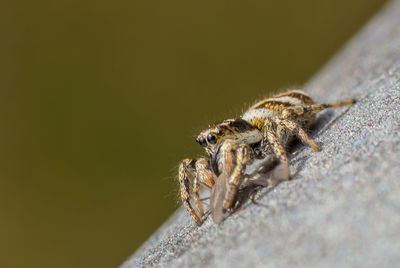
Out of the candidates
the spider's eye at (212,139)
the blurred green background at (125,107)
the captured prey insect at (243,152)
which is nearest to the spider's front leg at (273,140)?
the captured prey insect at (243,152)

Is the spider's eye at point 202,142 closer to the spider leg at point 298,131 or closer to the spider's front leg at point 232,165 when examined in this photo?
the spider's front leg at point 232,165

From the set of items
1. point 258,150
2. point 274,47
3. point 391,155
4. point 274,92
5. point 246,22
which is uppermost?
point 246,22

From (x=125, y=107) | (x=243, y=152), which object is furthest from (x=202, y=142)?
(x=125, y=107)

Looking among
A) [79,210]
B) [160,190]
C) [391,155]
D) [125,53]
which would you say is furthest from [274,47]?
[391,155]

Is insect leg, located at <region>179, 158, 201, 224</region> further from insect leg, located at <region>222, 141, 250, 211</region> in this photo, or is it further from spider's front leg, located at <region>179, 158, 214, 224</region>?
insect leg, located at <region>222, 141, 250, 211</region>

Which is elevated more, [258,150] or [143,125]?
[143,125]

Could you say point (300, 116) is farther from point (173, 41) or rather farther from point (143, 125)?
point (173, 41)

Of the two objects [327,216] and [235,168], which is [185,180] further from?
[327,216]
